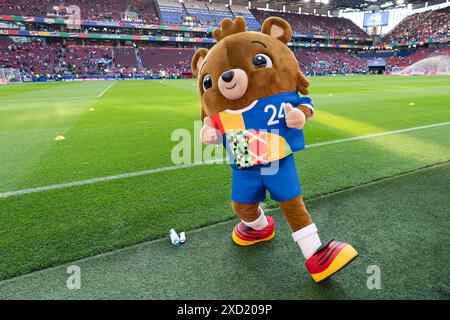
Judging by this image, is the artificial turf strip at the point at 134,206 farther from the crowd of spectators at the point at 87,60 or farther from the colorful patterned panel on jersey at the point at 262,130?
the crowd of spectators at the point at 87,60

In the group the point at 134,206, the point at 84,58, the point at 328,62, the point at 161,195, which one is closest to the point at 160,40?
the point at 84,58

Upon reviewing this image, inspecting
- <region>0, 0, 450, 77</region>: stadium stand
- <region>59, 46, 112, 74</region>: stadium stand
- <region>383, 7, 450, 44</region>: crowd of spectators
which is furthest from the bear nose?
<region>383, 7, 450, 44</region>: crowd of spectators

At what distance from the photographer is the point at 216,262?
2.26m

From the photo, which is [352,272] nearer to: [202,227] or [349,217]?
[349,217]

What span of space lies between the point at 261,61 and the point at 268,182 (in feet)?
2.84

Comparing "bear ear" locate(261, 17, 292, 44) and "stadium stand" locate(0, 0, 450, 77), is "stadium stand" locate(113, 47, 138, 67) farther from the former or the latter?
"bear ear" locate(261, 17, 292, 44)

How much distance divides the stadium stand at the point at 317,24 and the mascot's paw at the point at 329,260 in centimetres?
6335

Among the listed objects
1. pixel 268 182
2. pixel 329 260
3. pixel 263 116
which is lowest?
pixel 329 260

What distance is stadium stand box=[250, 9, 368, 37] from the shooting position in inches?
2371

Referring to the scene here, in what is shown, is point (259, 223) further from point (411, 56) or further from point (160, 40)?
point (411, 56)

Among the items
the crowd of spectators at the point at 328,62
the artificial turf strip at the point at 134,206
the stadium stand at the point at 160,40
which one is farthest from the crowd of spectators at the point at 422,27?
the artificial turf strip at the point at 134,206

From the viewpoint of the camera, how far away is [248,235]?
2.49 m

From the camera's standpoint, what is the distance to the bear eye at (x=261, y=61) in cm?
202
